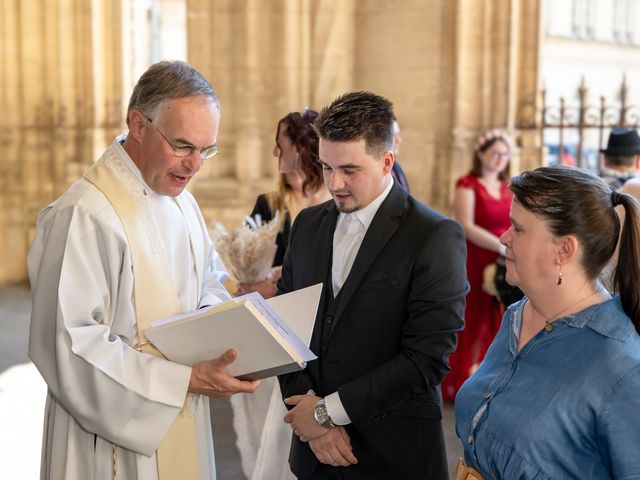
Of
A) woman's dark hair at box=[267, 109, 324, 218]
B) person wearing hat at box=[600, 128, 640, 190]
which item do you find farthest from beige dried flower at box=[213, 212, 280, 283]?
person wearing hat at box=[600, 128, 640, 190]

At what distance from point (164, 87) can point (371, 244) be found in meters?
0.73

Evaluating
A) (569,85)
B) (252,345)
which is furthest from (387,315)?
(569,85)

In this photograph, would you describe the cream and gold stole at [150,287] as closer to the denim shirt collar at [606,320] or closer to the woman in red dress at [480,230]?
the denim shirt collar at [606,320]

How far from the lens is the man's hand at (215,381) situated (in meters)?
2.20

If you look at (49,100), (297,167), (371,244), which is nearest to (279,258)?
(297,167)

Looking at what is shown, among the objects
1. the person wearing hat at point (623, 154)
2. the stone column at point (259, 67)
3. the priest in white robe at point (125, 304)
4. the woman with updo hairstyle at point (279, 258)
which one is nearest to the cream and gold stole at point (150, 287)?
the priest in white robe at point (125, 304)

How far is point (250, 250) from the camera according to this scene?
3537 millimetres

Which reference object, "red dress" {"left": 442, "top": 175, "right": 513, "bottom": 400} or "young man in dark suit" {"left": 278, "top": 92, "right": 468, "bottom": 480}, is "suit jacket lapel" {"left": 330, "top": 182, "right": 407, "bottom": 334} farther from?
"red dress" {"left": 442, "top": 175, "right": 513, "bottom": 400}

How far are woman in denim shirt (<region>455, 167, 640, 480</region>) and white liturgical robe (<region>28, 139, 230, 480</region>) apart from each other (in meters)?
0.84

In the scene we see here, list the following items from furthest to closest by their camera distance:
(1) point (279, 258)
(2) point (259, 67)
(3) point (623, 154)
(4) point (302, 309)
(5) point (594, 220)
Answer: (2) point (259, 67), (3) point (623, 154), (1) point (279, 258), (4) point (302, 309), (5) point (594, 220)

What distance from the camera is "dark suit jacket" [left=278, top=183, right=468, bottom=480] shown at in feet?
7.70

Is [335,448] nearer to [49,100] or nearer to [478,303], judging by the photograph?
[478,303]

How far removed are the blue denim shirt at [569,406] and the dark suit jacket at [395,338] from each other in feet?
1.39

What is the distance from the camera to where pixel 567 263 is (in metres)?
1.85
